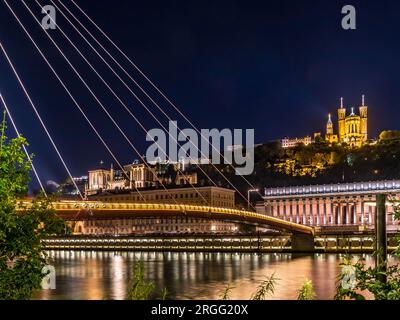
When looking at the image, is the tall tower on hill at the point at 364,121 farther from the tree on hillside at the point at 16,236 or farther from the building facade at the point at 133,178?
the tree on hillside at the point at 16,236

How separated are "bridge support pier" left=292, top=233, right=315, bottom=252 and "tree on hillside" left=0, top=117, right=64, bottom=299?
213 feet

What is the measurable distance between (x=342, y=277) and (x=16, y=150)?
189 inches

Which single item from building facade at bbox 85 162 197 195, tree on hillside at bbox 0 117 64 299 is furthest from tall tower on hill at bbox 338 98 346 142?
tree on hillside at bbox 0 117 64 299

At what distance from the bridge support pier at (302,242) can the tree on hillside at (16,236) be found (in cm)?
6490

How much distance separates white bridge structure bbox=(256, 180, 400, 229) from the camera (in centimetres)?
11581

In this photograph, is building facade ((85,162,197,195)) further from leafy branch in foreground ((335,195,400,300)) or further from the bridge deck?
leafy branch in foreground ((335,195,400,300))

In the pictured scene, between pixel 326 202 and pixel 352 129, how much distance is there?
36.8 m

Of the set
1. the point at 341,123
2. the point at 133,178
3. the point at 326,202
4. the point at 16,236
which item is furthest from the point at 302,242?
the point at 341,123

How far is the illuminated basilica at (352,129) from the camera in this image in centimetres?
15188

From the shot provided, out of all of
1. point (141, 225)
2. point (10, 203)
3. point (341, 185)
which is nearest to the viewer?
point (10, 203)

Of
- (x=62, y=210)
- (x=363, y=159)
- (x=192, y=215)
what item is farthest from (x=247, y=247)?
(x=363, y=159)

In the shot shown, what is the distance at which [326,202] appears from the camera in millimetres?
123438
